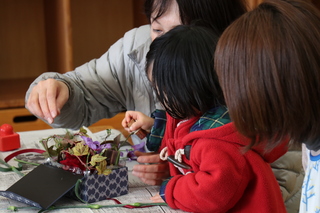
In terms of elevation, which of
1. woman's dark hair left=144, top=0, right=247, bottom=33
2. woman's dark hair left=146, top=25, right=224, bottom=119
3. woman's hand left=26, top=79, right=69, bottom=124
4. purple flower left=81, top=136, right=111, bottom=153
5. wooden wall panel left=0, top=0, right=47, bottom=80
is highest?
woman's dark hair left=144, top=0, right=247, bottom=33

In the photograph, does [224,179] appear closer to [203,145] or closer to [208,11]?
[203,145]

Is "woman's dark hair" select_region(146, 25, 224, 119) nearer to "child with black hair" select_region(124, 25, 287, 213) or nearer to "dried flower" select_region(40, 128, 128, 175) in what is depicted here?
"child with black hair" select_region(124, 25, 287, 213)

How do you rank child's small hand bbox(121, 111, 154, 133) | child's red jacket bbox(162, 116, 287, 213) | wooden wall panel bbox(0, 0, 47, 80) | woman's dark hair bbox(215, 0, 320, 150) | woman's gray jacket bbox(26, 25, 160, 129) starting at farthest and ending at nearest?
wooden wall panel bbox(0, 0, 47, 80), woman's gray jacket bbox(26, 25, 160, 129), child's small hand bbox(121, 111, 154, 133), child's red jacket bbox(162, 116, 287, 213), woman's dark hair bbox(215, 0, 320, 150)

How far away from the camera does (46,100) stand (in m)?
1.16

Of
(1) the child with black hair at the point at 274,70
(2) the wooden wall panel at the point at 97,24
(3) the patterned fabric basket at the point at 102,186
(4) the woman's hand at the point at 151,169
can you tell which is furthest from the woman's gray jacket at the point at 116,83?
(2) the wooden wall panel at the point at 97,24

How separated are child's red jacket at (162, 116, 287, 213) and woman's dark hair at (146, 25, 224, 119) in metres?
0.06

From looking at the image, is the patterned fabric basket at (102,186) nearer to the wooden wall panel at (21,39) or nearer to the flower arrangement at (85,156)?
the flower arrangement at (85,156)

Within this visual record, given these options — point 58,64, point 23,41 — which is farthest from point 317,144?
point 23,41

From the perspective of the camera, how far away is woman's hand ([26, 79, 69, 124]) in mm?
1142

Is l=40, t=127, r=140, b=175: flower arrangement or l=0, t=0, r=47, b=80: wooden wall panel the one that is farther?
l=0, t=0, r=47, b=80: wooden wall panel

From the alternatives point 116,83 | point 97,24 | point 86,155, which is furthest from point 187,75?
point 97,24

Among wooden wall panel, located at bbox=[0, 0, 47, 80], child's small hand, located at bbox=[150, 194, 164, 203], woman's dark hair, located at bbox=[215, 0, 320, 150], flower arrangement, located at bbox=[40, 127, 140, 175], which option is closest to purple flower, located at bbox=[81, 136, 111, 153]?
flower arrangement, located at bbox=[40, 127, 140, 175]

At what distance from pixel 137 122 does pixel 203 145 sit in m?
0.28

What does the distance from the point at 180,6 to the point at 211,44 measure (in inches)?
10.6
